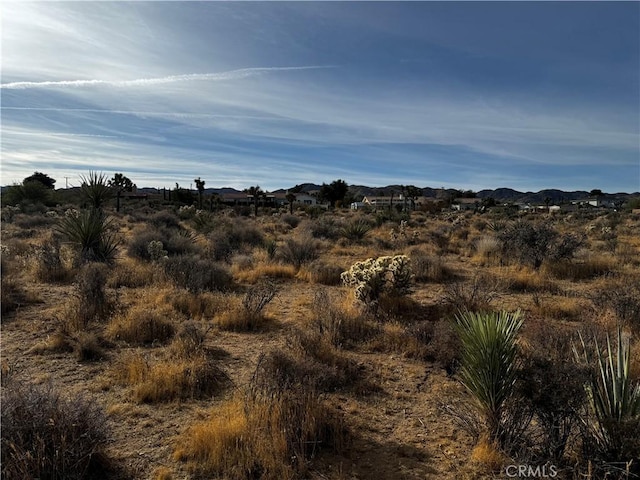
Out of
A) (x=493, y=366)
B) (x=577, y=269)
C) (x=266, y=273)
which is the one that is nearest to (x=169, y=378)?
(x=493, y=366)

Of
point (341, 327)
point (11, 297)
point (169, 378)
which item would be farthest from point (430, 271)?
point (11, 297)

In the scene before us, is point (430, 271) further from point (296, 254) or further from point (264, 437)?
point (264, 437)

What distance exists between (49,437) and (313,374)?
2743 millimetres

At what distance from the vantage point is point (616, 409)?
11.2ft

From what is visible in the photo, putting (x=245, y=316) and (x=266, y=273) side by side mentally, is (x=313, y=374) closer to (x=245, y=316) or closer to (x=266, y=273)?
(x=245, y=316)

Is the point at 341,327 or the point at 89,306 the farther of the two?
the point at 89,306

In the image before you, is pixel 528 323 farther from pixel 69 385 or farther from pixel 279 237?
pixel 279 237

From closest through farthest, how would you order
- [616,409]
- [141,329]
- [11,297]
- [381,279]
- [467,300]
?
[616,409] → [141,329] → [467,300] → [11,297] → [381,279]

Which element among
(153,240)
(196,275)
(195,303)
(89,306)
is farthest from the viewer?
(153,240)

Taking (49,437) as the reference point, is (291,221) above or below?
above

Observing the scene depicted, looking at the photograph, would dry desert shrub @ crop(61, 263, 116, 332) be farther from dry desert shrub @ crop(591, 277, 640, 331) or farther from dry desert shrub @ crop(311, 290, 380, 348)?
dry desert shrub @ crop(591, 277, 640, 331)

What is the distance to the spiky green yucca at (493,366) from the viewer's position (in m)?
3.83

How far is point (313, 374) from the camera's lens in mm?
5191

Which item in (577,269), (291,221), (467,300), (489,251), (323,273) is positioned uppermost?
(291,221)
